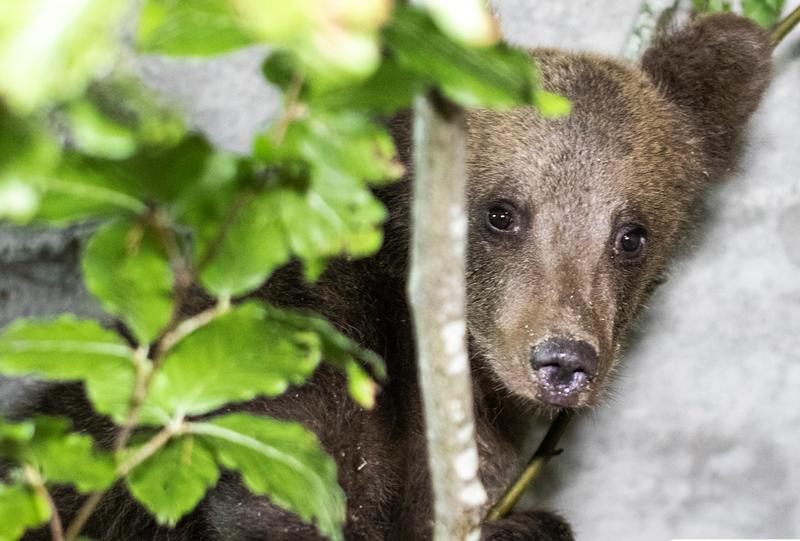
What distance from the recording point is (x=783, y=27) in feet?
11.6

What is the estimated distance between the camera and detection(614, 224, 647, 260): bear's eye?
129 inches

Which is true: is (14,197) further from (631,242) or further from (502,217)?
(631,242)

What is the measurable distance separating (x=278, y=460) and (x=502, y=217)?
210 cm

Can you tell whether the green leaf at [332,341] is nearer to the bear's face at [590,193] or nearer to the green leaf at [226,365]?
the green leaf at [226,365]

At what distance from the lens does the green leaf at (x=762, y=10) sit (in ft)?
12.1

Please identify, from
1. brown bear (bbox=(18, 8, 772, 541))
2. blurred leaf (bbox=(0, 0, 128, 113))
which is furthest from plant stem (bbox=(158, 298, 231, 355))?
brown bear (bbox=(18, 8, 772, 541))

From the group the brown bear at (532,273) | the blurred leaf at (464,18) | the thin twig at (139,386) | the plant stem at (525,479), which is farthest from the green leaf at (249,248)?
the plant stem at (525,479)

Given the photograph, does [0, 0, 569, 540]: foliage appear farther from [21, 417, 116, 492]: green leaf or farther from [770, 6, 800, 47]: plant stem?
[770, 6, 800, 47]: plant stem

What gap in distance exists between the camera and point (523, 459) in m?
4.00

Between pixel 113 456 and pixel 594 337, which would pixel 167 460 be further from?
pixel 594 337

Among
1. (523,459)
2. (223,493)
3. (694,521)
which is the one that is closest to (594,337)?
(223,493)

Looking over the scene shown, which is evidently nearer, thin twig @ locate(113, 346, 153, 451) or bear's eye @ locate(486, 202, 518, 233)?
thin twig @ locate(113, 346, 153, 451)

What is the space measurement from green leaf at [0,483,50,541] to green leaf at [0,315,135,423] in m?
0.16

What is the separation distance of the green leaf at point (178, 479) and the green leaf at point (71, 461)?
88mm
